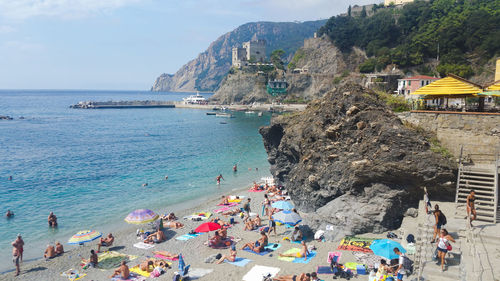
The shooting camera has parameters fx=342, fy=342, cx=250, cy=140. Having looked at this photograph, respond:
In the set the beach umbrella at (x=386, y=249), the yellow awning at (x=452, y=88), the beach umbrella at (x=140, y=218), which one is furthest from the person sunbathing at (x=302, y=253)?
the yellow awning at (x=452, y=88)

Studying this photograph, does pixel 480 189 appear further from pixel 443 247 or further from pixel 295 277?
pixel 295 277

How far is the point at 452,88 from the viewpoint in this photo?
14992 mm

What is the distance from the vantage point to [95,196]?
2472 centimetres

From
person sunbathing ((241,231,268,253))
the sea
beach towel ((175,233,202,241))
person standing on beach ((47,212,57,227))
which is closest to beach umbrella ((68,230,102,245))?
the sea

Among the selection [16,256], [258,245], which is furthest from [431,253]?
[16,256]

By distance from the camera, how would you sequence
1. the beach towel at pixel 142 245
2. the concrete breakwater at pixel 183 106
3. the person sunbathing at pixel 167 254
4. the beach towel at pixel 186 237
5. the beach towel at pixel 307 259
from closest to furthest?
the beach towel at pixel 307 259 → the person sunbathing at pixel 167 254 → the beach towel at pixel 142 245 → the beach towel at pixel 186 237 → the concrete breakwater at pixel 183 106

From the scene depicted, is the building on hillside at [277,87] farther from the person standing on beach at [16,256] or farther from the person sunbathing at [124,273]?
the person sunbathing at [124,273]

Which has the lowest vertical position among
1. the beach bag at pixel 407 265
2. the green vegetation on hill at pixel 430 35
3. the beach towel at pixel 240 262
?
the beach towel at pixel 240 262

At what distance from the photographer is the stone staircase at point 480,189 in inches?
461

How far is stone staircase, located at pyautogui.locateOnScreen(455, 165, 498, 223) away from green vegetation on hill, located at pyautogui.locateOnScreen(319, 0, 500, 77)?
187ft

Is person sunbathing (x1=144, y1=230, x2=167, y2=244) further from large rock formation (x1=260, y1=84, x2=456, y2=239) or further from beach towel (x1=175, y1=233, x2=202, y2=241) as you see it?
large rock formation (x1=260, y1=84, x2=456, y2=239)

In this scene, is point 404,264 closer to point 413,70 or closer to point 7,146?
point 7,146

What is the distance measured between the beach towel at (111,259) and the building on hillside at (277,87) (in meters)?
101

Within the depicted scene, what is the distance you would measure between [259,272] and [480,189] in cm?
895
